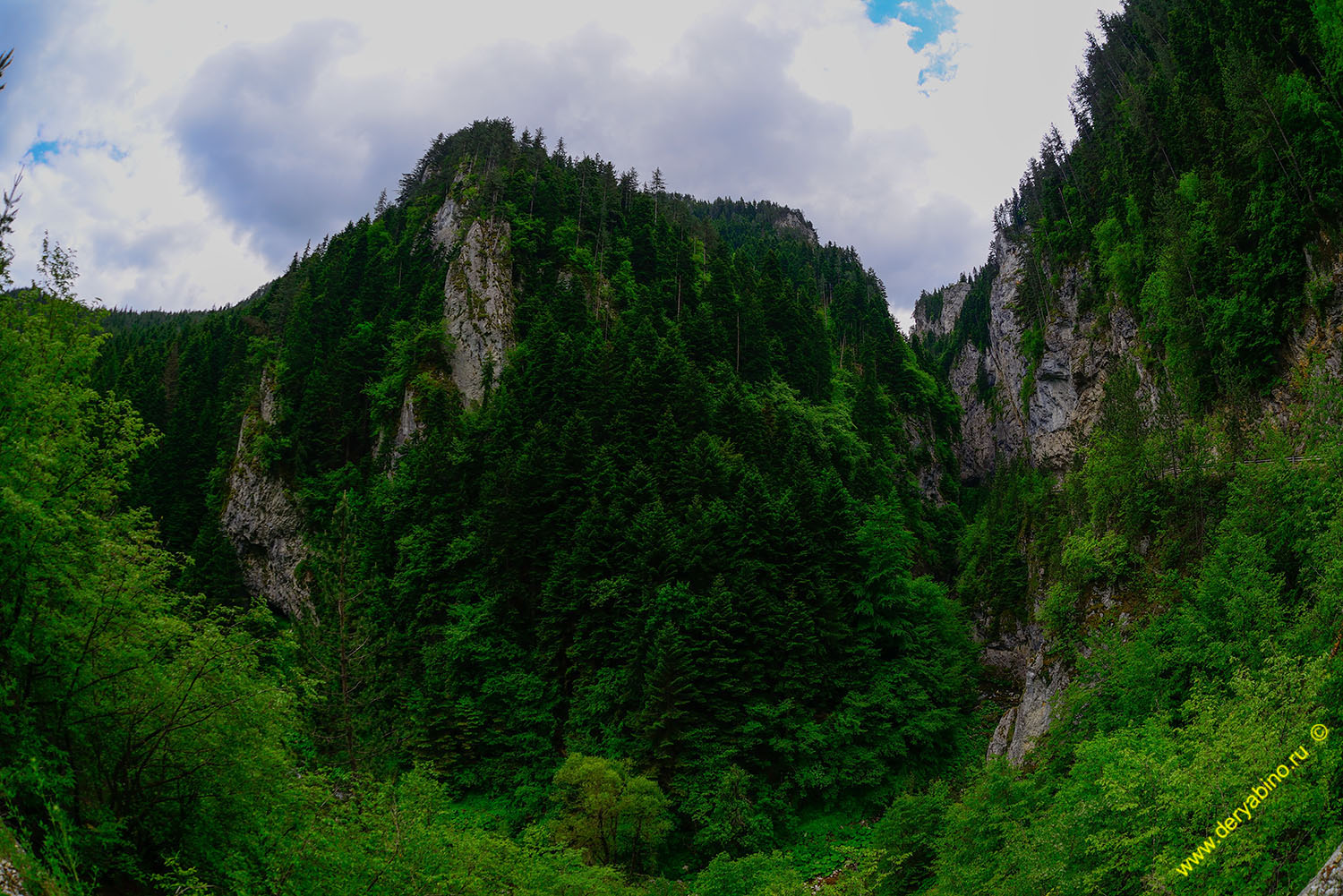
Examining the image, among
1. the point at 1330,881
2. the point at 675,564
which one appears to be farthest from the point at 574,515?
the point at 1330,881

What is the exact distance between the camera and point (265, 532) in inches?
2101

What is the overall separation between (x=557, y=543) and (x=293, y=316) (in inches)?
1674

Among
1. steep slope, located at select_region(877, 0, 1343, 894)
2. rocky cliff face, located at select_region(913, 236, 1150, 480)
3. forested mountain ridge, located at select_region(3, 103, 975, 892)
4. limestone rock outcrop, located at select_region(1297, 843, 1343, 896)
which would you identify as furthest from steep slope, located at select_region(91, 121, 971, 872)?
limestone rock outcrop, located at select_region(1297, 843, 1343, 896)

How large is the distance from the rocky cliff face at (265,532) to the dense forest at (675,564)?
38cm

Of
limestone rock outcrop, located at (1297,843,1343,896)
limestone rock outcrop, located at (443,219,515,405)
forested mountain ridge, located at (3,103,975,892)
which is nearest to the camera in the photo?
limestone rock outcrop, located at (1297,843,1343,896)

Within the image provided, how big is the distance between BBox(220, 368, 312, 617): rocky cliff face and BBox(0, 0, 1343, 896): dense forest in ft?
1.23

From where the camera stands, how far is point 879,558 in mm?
35500

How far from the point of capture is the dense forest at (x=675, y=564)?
39.1 feet

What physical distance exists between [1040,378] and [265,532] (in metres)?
66.2

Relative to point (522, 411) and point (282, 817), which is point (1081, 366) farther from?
point (282, 817)

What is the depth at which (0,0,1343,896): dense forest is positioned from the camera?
1191 cm

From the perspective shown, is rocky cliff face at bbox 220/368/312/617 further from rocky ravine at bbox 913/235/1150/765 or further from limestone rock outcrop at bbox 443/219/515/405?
rocky ravine at bbox 913/235/1150/765

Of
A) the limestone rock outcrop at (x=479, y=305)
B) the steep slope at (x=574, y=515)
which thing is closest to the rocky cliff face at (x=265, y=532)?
the steep slope at (x=574, y=515)

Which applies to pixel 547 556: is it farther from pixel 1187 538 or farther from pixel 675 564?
pixel 1187 538
